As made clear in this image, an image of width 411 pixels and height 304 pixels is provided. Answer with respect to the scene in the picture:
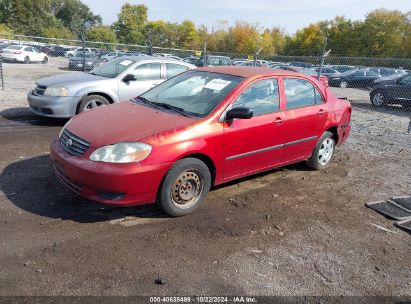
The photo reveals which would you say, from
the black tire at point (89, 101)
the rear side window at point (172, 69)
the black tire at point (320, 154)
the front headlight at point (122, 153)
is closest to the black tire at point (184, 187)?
the front headlight at point (122, 153)

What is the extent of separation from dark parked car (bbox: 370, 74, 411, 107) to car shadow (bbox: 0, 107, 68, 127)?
468 inches

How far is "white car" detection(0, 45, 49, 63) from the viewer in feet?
94.5

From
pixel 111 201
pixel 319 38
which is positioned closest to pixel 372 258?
pixel 111 201

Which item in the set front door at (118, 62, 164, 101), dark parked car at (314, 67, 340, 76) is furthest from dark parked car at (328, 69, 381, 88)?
front door at (118, 62, 164, 101)

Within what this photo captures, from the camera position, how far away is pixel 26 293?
9.21ft

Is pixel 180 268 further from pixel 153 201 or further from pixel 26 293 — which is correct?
pixel 26 293

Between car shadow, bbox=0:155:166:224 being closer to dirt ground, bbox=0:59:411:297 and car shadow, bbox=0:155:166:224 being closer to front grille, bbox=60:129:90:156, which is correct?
dirt ground, bbox=0:59:411:297

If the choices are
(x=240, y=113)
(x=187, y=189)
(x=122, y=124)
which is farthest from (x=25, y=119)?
(x=240, y=113)

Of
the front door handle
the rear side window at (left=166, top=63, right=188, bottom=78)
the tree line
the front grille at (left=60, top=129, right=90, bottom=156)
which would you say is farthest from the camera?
the tree line

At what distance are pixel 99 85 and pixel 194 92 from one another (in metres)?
3.70

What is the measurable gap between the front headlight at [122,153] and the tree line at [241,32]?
94.7 ft

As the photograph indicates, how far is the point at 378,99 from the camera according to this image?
48.3ft

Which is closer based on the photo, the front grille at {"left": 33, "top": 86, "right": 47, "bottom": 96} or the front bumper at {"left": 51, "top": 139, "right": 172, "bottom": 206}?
the front bumper at {"left": 51, "top": 139, "right": 172, "bottom": 206}

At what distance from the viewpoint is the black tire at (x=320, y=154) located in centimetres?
582
